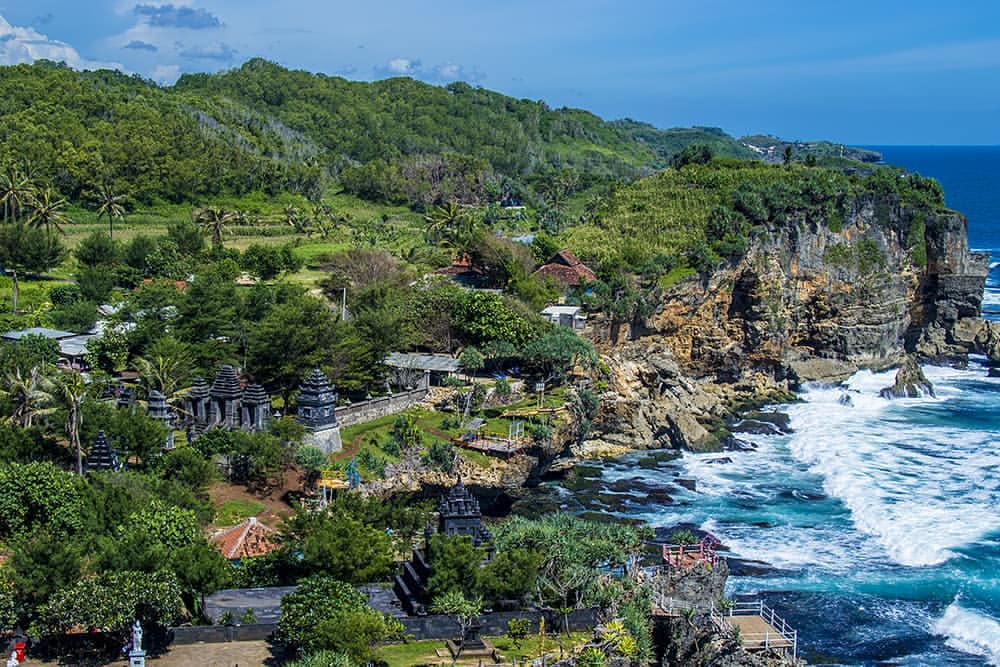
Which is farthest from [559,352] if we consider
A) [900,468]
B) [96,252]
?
[96,252]

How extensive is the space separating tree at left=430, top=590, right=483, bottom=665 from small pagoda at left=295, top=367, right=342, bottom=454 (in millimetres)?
16855

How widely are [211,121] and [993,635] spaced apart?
4589 inches

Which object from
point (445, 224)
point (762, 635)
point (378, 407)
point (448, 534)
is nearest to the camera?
point (448, 534)

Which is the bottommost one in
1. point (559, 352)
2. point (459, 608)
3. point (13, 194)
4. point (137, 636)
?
point (459, 608)

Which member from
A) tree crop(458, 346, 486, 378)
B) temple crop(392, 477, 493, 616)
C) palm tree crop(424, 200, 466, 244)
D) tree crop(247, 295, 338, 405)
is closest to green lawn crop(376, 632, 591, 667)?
temple crop(392, 477, 493, 616)

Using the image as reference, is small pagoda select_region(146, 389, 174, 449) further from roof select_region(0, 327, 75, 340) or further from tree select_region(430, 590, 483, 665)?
tree select_region(430, 590, 483, 665)

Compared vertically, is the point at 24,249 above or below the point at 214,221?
below

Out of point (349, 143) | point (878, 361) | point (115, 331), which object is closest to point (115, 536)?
point (115, 331)

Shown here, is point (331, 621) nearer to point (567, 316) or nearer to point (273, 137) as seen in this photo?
point (567, 316)

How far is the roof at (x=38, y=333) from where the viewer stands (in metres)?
56.1

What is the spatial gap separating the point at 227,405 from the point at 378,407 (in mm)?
7327

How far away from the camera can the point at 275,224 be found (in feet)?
336

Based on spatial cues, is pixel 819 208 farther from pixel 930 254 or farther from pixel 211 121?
pixel 211 121

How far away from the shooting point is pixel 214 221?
90.6m
